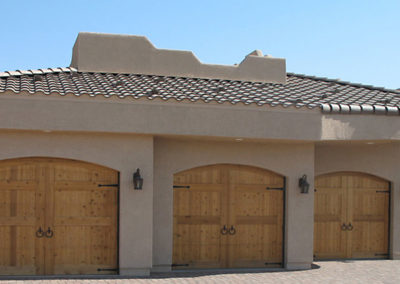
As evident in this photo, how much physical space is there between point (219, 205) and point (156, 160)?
212 cm

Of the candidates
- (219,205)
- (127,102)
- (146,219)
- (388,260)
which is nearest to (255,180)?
(219,205)

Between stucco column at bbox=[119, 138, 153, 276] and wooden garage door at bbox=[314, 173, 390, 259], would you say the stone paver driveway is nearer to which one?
stucco column at bbox=[119, 138, 153, 276]

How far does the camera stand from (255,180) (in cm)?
1215

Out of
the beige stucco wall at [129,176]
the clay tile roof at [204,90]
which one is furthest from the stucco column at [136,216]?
the clay tile roof at [204,90]

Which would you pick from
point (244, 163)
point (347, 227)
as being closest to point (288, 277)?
point (244, 163)

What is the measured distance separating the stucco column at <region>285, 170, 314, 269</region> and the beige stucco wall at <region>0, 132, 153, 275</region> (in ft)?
12.4

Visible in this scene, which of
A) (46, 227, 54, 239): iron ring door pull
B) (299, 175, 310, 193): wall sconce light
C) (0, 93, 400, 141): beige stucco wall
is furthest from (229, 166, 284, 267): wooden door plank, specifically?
(46, 227, 54, 239): iron ring door pull

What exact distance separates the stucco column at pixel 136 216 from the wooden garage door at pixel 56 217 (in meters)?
0.28

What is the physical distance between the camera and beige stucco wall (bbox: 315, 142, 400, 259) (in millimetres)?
13492

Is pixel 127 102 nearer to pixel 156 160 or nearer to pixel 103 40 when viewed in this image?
pixel 156 160

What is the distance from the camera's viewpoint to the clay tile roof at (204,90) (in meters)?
10.8

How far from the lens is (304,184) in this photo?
1184 cm

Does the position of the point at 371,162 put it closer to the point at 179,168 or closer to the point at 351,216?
the point at 351,216

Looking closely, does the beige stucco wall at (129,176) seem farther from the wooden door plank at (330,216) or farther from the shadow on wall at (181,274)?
the wooden door plank at (330,216)
